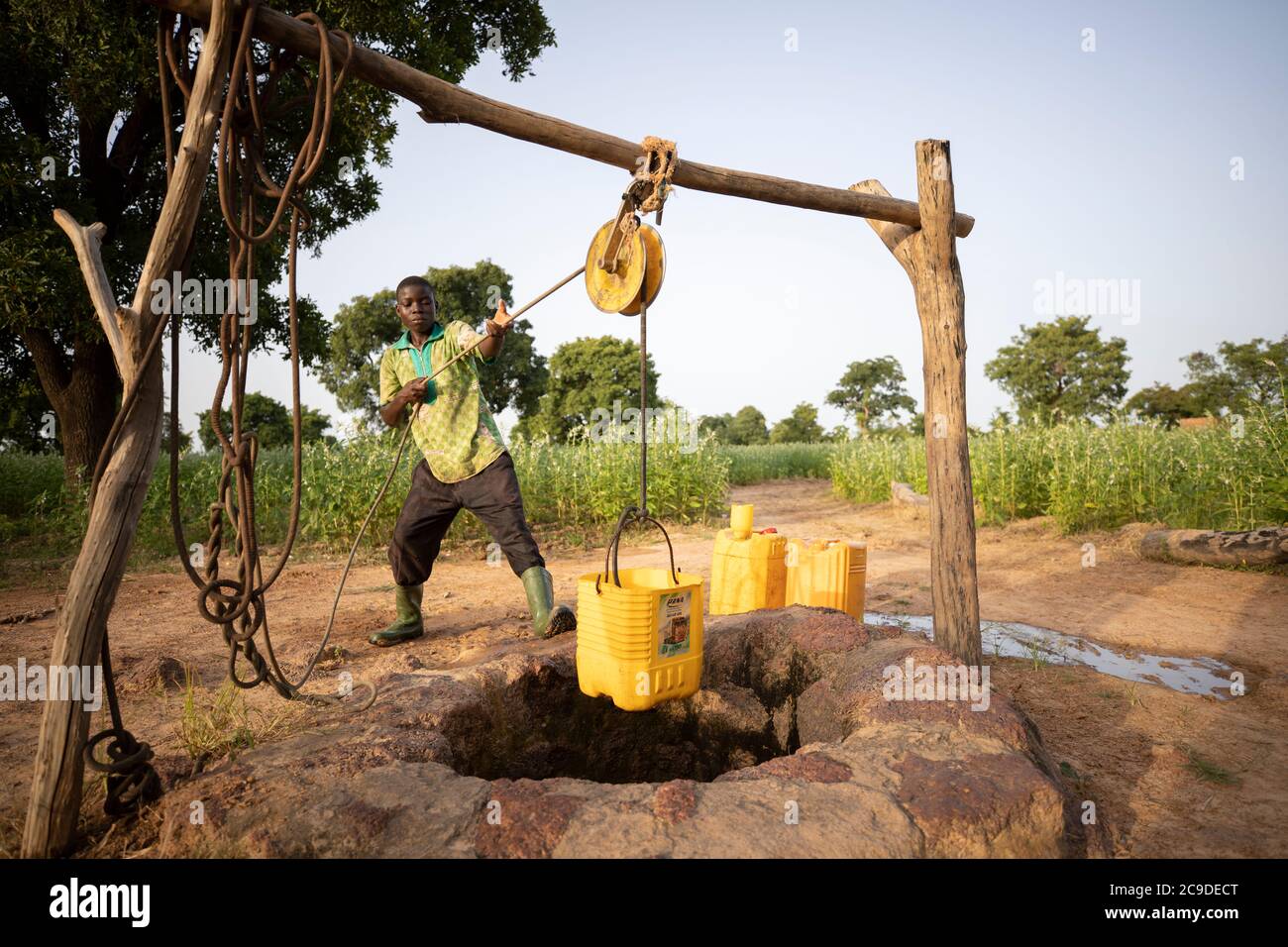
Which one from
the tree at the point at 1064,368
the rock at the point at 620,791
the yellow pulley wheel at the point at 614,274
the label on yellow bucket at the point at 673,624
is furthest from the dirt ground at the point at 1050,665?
the tree at the point at 1064,368

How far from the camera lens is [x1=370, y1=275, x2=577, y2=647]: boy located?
12.5 feet

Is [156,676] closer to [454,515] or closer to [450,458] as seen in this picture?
[454,515]

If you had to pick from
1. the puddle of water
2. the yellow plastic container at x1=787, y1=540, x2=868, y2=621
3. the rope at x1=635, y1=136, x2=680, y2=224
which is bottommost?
the puddle of water

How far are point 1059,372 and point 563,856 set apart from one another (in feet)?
149

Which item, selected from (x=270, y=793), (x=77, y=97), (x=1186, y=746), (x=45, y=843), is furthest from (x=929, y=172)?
(x=77, y=97)

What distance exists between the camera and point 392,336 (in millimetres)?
30641

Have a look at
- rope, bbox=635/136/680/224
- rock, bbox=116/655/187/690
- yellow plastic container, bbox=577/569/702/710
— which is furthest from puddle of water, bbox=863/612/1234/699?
rock, bbox=116/655/187/690

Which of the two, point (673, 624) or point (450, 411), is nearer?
point (673, 624)

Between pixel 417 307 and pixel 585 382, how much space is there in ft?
100

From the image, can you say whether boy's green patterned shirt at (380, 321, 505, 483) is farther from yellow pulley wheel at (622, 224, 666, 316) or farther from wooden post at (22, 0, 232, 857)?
wooden post at (22, 0, 232, 857)

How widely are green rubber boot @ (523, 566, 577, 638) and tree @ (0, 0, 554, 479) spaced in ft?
14.6

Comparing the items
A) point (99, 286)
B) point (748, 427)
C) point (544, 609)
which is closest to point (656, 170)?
point (99, 286)

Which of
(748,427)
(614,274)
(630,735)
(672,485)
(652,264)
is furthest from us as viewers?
(748,427)
